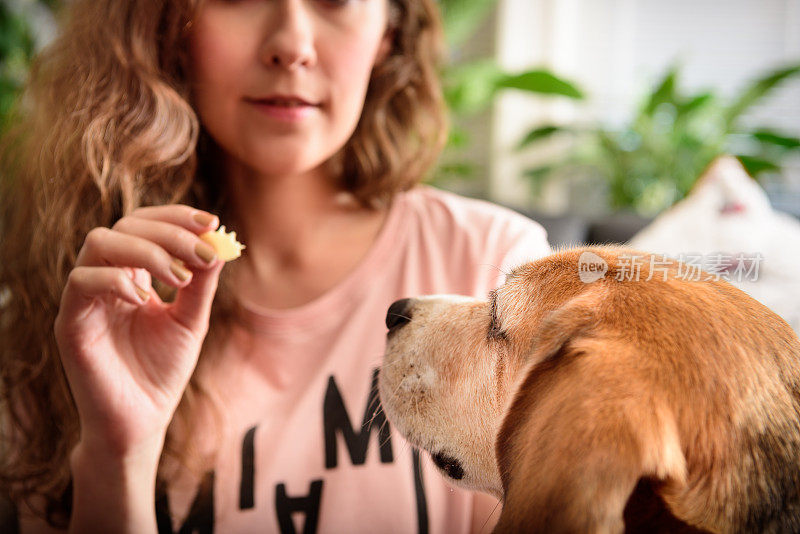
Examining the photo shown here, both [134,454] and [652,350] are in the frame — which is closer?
[652,350]

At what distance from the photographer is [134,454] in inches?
32.4

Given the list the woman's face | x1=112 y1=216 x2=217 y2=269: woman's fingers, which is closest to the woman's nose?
the woman's face

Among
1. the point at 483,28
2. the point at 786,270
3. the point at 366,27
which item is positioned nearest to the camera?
the point at 786,270

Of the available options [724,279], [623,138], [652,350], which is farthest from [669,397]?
[623,138]

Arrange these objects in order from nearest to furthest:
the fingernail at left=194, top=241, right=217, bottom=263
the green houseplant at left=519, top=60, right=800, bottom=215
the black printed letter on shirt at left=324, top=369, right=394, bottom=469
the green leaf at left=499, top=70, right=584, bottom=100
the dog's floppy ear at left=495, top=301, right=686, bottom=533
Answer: the dog's floppy ear at left=495, top=301, right=686, bottom=533 → the fingernail at left=194, top=241, right=217, bottom=263 → the black printed letter on shirt at left=324, top=369, right=394, bottom=469 → the green leaf at left=499, top=70, right=584, bottom=100 → the green houseplant at left=519, top=60, right=800, bottom=215

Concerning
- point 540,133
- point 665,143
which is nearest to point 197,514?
point 540,133

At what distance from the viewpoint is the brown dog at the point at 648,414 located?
47 cm

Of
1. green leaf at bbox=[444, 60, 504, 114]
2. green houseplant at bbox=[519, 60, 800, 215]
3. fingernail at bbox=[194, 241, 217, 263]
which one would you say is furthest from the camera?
green houseplant at bbox=[519, 60, 800, 215]

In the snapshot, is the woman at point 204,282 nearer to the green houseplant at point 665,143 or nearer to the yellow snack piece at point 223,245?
the yellow snack piece at point 223,245

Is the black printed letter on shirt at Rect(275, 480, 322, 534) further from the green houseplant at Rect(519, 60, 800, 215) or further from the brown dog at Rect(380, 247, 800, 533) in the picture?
the green houseplant at Rect(519, 60, 800, 215)

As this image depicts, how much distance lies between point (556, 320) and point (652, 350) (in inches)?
4.2

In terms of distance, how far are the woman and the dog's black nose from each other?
0.08m

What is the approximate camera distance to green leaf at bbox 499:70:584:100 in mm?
1857

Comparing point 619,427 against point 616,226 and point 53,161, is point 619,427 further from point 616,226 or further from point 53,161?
point 616,226
